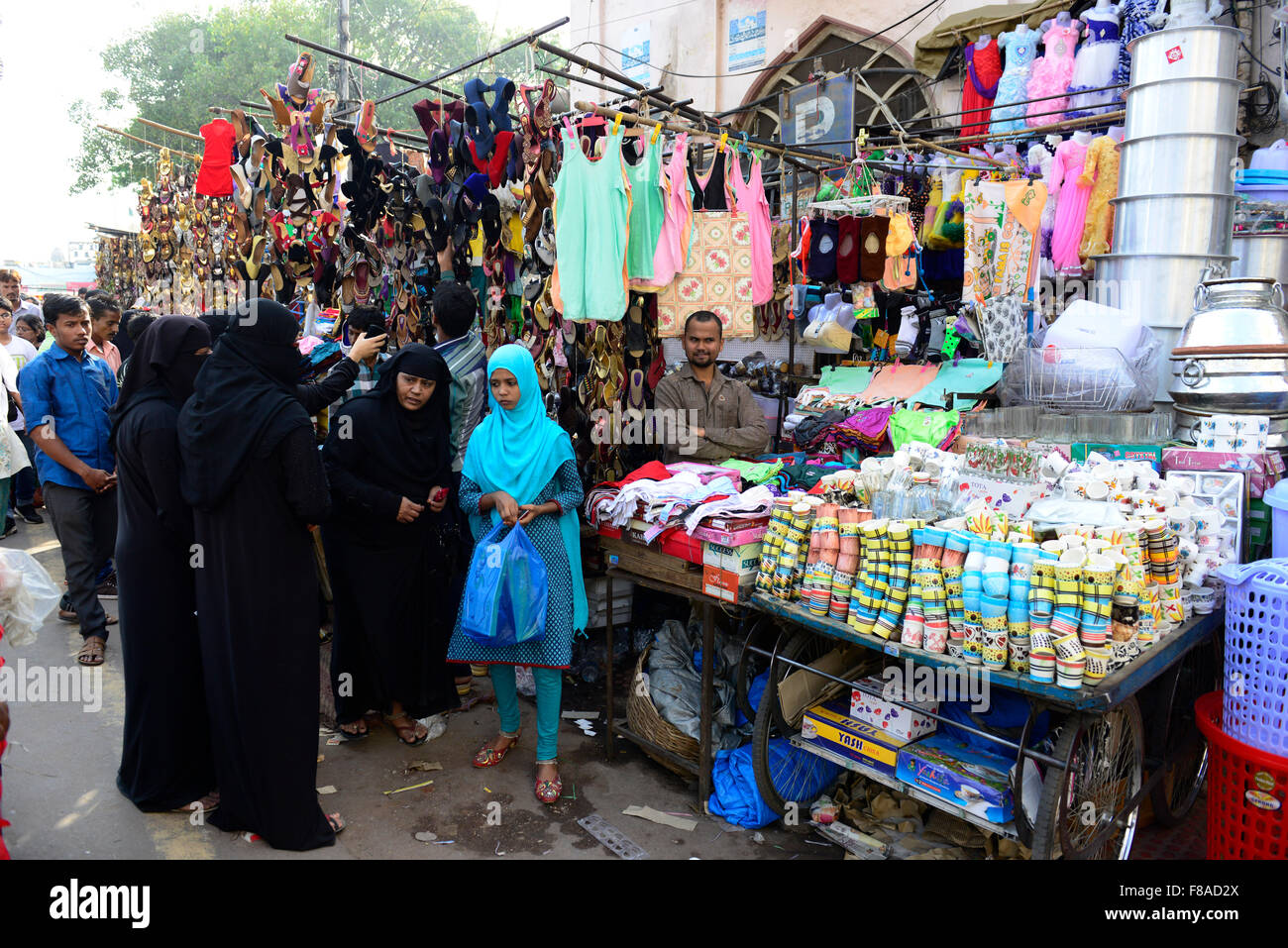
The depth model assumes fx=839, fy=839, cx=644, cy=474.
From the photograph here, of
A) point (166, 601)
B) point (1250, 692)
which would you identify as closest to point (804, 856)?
point (1250, 692)

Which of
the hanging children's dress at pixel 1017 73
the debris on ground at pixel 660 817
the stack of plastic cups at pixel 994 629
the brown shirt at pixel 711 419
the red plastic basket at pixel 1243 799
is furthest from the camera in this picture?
the hanging children's dress at pixel 1017 73

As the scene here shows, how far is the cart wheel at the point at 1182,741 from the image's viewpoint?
309 cm

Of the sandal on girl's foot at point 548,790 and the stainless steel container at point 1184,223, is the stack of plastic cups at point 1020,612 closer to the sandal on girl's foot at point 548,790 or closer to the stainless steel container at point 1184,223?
the sandal on girl's foot at point 548,790

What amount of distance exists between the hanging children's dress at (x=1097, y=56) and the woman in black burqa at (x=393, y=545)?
5674 millimetres

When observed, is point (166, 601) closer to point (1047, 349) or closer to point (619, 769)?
point (619, 769)

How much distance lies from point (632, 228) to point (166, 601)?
104 inches

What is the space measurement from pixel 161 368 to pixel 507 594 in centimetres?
149

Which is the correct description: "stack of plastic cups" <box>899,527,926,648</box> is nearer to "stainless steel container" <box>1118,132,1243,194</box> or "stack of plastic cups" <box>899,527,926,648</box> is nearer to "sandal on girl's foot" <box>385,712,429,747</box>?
"sandal on girl's foot" <box>385,712,429,747</box>

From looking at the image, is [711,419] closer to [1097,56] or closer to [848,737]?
[848,737]

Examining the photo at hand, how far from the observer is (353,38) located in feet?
88.7

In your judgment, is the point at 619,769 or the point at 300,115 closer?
the point at 619,769

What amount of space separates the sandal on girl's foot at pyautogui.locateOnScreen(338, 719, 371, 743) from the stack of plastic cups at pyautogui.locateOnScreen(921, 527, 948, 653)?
8.74ft

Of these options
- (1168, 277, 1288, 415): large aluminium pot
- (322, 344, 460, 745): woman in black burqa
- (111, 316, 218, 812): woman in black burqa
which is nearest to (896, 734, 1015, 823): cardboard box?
(1168, 277, 1288, 415): large aluminium pot

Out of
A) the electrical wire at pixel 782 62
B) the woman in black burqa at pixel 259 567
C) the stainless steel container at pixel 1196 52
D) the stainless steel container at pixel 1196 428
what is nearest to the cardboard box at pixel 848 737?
the woman in black burqa at pixel 259 567
